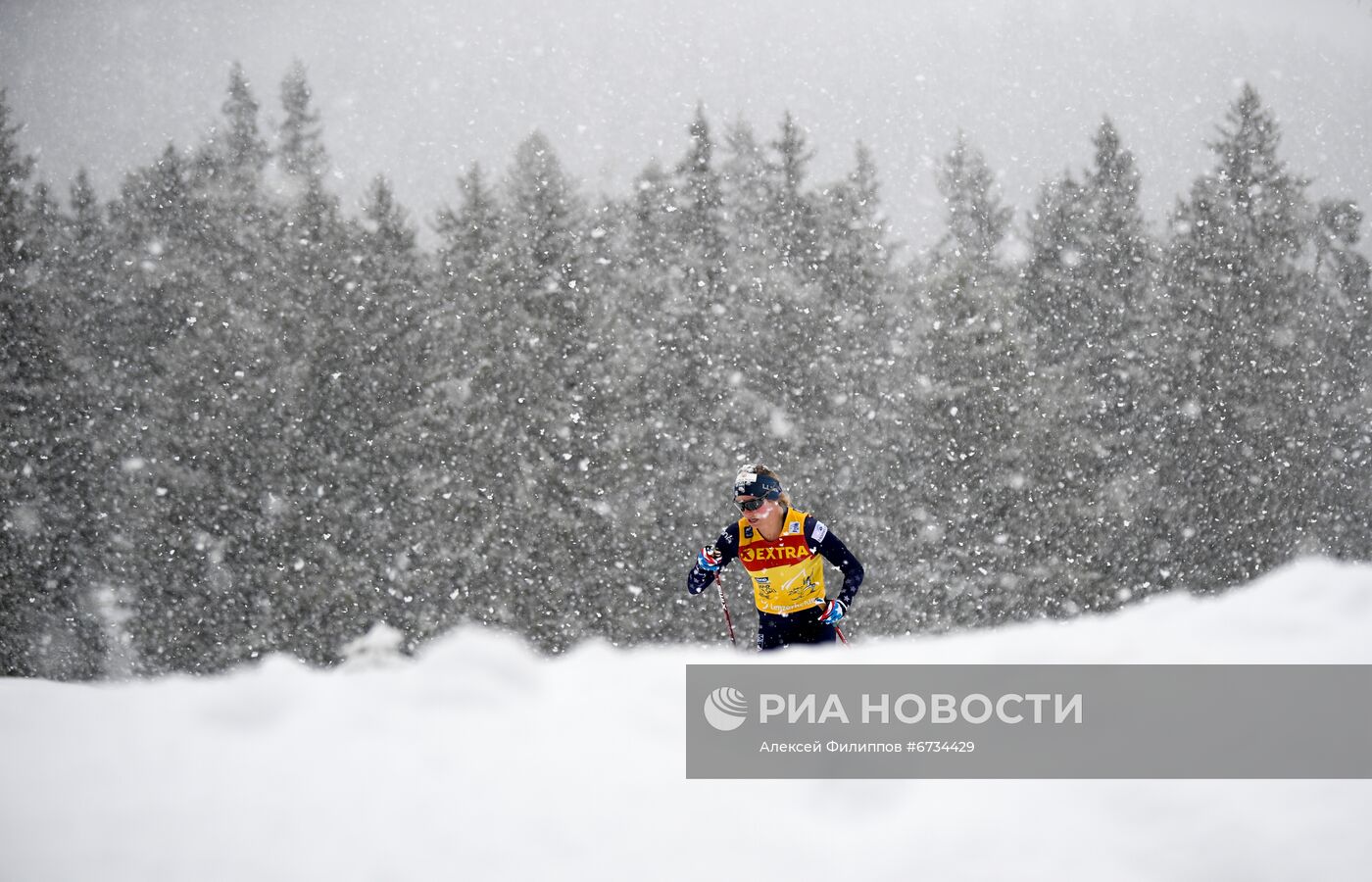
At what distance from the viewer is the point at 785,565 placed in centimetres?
762

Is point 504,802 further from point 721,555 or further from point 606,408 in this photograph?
point 606,408

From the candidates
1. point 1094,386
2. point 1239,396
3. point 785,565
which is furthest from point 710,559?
point 1239,396

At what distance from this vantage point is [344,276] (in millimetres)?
21391

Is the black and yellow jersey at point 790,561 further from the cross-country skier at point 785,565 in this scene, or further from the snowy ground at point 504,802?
the snowy ground at point 504,802

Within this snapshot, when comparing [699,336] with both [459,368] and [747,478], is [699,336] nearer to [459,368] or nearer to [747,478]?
[459,368]

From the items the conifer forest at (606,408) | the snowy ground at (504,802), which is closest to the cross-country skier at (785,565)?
the snowy ground at (504,802)

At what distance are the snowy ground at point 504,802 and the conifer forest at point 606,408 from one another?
14.8 metres

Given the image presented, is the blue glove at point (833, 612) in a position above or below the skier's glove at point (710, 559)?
below

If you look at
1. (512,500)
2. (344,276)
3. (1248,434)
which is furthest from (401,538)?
(1248,434)

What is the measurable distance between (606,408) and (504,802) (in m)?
16.3

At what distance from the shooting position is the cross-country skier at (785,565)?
7496 mm

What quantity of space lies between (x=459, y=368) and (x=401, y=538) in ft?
13.2

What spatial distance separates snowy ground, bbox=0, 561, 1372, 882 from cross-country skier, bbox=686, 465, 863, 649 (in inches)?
99.1

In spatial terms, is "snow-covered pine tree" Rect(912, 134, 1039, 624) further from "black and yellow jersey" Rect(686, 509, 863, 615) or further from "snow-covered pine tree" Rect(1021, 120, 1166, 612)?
"black and yellow jersey" Rect(686, 509, 863, 615)
